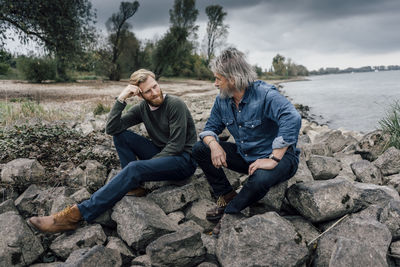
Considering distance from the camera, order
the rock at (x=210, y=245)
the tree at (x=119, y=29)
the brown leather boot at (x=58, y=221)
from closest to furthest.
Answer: the rock at (x=210, y=245), the brown leather boot at (x=58, y=221), the tree at (x=119, y=29)

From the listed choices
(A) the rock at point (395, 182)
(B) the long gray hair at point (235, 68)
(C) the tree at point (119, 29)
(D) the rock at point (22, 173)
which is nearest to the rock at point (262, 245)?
(B) the long gray hair at point (235, 68)

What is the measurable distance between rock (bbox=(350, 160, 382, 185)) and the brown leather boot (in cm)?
372

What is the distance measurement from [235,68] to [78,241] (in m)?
2.16

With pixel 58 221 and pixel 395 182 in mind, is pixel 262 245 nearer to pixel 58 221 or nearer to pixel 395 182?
pixel 58 221

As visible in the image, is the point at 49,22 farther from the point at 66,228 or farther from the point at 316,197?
the point at 316,197

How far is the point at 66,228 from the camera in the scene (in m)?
2.95

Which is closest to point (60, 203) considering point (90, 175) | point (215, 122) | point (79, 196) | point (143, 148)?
point (79, 196)

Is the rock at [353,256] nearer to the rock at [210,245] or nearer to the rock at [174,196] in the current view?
the rock at [210,245]

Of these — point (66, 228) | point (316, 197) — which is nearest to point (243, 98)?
point (316, 197)

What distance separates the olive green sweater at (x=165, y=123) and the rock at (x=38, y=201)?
0.90 m

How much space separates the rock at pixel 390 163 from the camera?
464 cm

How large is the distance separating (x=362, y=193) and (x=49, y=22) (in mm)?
12791

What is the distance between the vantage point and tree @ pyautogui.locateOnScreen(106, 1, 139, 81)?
28314 mm

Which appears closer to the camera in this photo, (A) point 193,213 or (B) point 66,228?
(B) point 66,228
